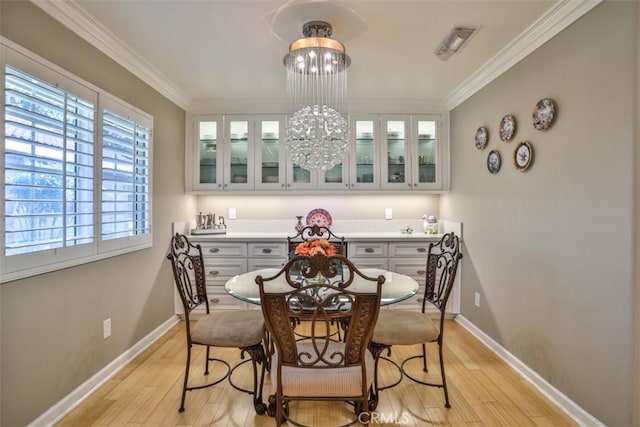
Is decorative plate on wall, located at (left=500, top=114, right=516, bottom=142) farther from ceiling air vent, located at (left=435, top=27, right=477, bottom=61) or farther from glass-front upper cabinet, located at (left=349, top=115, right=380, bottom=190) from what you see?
glass-front upper cabinet, located at (left=349, top=115, right=380, bottom=190)

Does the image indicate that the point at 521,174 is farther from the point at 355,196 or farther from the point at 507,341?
the point at 355,196

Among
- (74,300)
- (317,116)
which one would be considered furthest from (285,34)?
(74,300)

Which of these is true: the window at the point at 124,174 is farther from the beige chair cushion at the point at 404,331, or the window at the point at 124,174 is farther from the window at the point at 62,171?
the beige chair cushion at the point at 404,331

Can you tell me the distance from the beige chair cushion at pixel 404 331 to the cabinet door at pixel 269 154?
2161 mm

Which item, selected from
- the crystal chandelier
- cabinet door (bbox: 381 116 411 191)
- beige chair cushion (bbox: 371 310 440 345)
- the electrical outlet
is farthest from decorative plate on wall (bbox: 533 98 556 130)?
the electrical outlet

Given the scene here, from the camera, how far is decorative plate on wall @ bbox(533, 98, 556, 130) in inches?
86.7

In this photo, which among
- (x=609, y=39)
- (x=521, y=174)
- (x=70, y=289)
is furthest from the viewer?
(x=521, y=174)

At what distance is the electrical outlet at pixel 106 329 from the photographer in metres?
2.45

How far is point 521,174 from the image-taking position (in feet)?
8.38

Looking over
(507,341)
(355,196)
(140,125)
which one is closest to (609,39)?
(507,341)

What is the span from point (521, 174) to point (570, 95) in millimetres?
650

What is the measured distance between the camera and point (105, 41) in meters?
2.38

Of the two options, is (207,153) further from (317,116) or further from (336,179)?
(317,116)

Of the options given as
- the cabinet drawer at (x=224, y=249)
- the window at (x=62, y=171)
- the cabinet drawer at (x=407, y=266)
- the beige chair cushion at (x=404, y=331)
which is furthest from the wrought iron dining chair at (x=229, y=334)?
the cabinet drawer at (x=407, y=266)
